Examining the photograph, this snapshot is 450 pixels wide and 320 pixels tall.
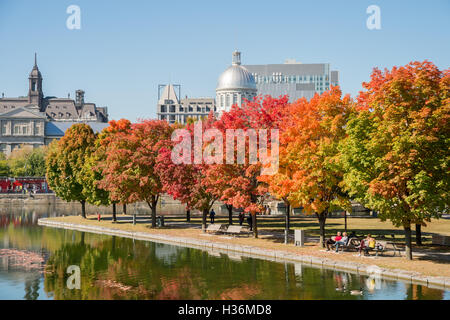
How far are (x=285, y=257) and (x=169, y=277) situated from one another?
830 cm

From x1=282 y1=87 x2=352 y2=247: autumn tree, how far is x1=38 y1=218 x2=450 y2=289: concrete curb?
424 cm

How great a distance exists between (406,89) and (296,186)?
927 centimetres

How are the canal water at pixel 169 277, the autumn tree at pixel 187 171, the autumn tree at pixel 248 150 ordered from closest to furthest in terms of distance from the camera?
the canal water at pixel 169 277 → the autumn tree at pixel 248 150 → the autumn tree at pixel 187 171

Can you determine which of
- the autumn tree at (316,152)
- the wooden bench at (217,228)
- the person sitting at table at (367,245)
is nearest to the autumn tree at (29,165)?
the wooden bench at (217,228)

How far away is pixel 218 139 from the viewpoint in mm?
41969

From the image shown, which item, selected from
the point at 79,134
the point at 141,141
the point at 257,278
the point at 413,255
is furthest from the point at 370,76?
the point at 79,134

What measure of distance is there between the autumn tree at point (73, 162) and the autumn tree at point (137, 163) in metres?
10.9

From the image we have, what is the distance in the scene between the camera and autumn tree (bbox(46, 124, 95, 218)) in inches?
2462

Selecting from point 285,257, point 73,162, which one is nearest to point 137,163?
point 73,162

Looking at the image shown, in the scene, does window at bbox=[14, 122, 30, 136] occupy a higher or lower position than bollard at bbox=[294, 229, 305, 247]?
higher

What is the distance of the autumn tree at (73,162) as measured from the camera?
2462 inches

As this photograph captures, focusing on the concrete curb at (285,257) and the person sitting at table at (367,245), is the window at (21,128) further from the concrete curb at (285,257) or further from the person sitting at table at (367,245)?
the person sitting at table at (367,245)

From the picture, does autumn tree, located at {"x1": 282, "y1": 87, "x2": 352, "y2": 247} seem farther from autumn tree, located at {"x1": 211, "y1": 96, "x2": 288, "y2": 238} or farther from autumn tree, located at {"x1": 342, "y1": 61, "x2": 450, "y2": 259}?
autumn tree, located at {"x1": 342, "y1": 61, "x2": 450, "y2": 259}

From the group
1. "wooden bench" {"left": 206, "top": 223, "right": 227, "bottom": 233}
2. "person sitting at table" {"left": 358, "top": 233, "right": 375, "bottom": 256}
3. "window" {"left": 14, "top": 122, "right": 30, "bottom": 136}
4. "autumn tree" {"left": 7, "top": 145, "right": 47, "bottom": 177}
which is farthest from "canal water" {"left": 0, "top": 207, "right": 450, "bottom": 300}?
"window" {"left": 14, "top": 122, "right": 30, "bottom": 136}
